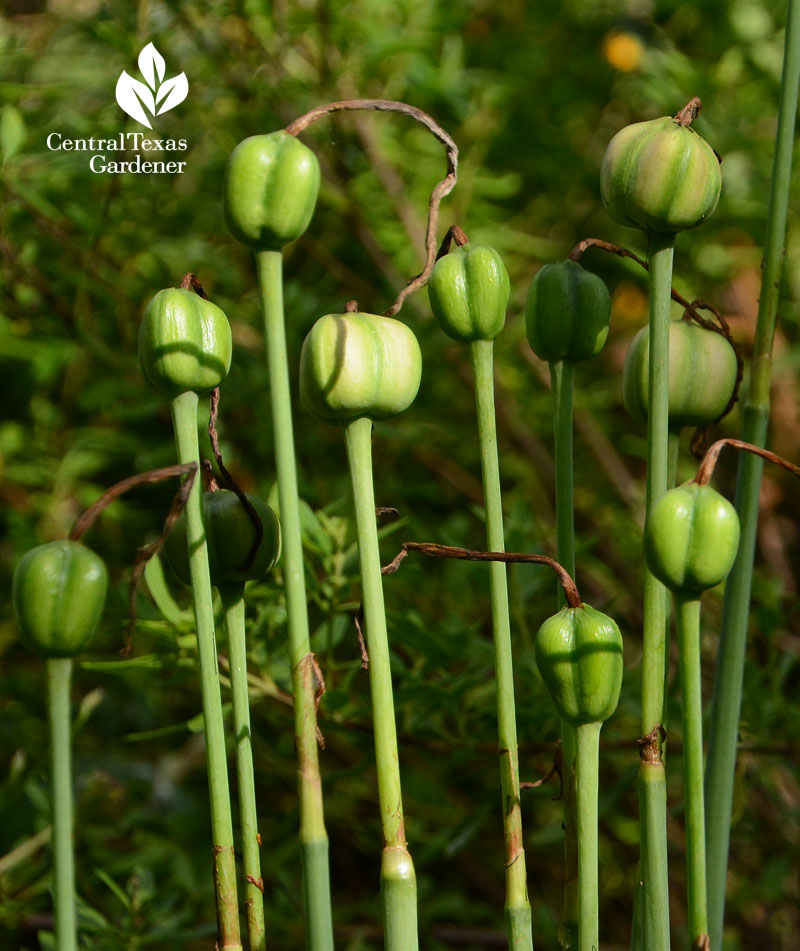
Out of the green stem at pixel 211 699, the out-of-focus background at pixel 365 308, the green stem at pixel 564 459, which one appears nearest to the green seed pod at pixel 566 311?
the green stem at pixel 564 459

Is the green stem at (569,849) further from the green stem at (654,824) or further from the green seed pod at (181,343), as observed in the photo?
the green seed pod at (181,343)

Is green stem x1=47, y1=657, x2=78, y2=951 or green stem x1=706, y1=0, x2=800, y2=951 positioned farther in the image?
green stem x1=706, y1=0, x2=800, y2=951

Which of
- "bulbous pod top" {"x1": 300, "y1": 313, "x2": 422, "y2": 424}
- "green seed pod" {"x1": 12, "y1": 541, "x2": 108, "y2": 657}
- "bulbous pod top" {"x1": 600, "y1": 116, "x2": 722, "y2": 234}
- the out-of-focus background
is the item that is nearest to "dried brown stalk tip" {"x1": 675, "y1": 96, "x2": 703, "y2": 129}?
"bulbous pod top" {"x1": 600, "y1": 116, "x2": 722, "y2": 234}

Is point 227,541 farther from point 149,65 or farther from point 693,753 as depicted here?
point 149,65

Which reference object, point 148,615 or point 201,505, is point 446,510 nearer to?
point 148,615

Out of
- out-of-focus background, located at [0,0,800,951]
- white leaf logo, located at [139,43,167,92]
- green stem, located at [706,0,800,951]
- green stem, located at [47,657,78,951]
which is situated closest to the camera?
green stem, located at [47,657,78,951]

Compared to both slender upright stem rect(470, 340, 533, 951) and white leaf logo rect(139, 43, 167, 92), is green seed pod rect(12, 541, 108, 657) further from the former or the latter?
white leaf logo rect(139, 43, 167, 92)
